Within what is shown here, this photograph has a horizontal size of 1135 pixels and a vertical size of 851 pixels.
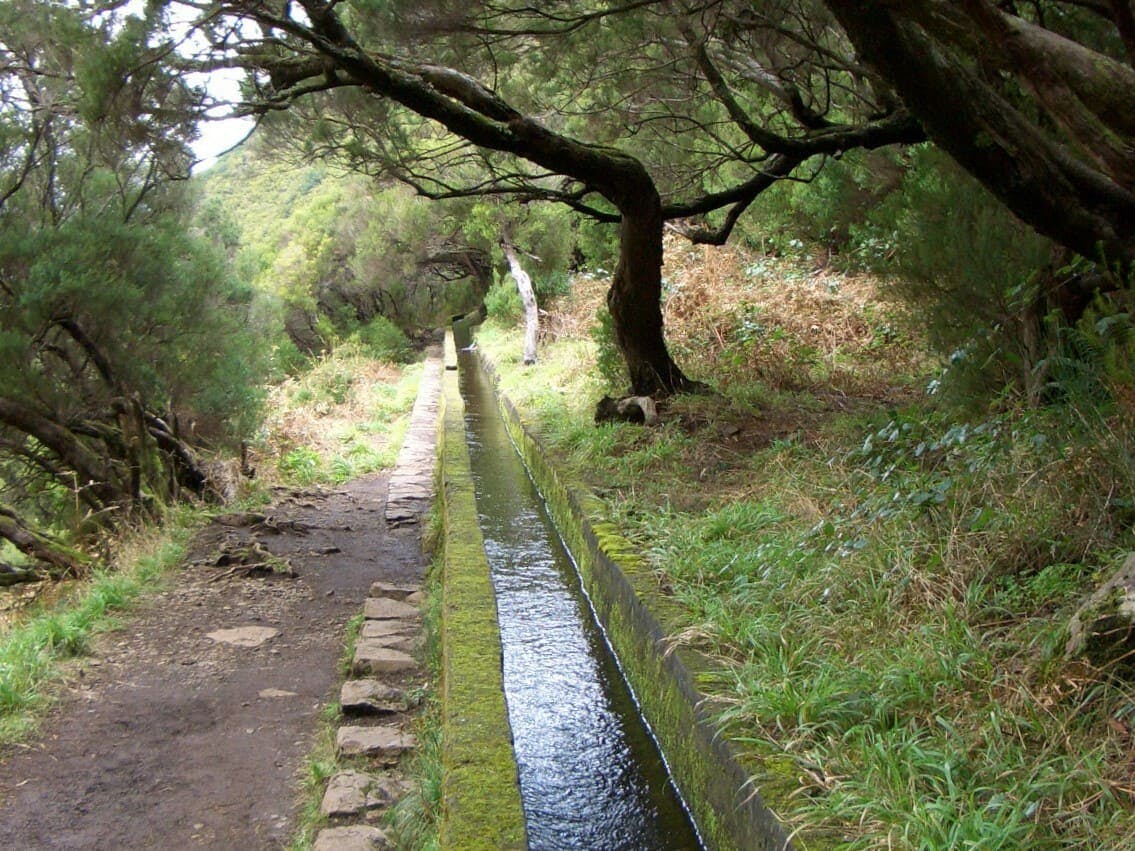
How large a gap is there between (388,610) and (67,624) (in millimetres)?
1723

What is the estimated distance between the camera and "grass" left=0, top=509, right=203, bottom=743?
419 cm

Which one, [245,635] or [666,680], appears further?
[245,635]

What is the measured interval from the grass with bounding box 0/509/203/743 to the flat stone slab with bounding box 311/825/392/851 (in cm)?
175

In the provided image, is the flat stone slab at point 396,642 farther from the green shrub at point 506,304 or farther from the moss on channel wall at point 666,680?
the green shrub at point 506,304

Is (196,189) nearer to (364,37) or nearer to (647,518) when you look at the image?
(364,37)

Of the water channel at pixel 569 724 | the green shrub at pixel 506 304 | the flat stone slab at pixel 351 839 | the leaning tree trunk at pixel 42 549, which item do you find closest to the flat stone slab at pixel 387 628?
the water channel at pixel 569 724

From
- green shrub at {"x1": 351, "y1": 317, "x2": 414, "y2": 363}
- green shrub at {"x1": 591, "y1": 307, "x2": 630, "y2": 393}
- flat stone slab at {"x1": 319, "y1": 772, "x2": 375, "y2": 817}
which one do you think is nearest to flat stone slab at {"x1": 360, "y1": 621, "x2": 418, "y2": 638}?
flat stone slab at {"x1": 319, "y1": 772, "x2": 375, "y2": 817}

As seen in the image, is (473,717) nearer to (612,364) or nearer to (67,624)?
(67,624)

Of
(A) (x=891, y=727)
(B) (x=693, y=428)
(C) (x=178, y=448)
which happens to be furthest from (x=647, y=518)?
(C) (x=178, y=448)

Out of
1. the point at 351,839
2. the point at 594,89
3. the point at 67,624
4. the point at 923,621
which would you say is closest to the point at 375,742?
the point at 351,839

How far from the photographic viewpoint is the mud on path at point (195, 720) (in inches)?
132

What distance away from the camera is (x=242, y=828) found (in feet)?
10.9

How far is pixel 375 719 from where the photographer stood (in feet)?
13.2

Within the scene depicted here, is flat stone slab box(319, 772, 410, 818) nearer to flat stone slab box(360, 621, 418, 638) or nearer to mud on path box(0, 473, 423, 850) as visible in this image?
mud on path box(0, 473, 423, 850)
